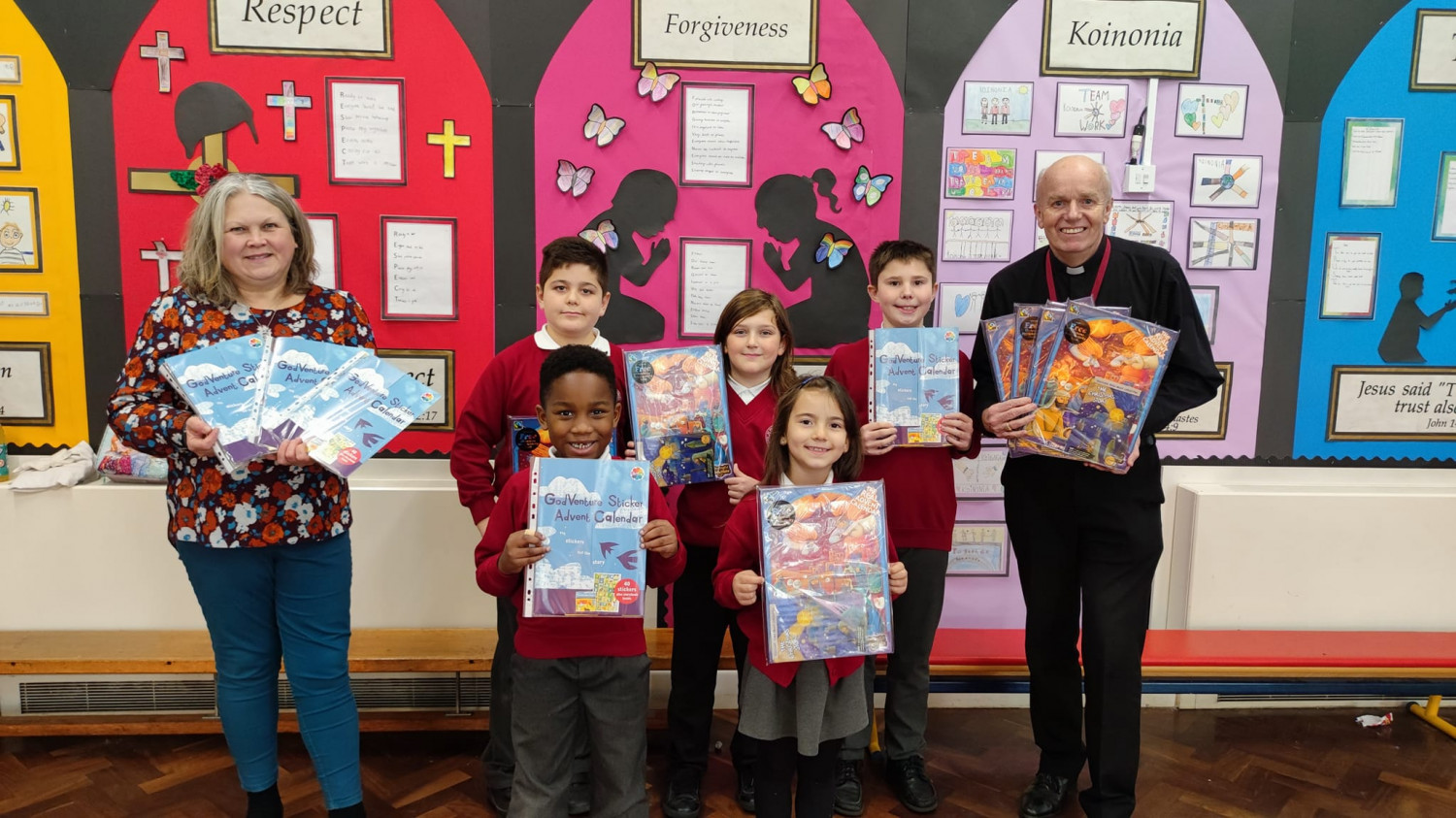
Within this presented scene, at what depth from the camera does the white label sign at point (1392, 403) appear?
3607 millimetres

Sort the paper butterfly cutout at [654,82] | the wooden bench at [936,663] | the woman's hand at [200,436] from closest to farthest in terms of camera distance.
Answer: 1. the woman's hand at [200,436]
2. the wooden bench at [936,663]
3. the paper butterfly cutout at [654,82]

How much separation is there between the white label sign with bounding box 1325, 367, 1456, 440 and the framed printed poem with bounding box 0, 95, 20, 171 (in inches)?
199

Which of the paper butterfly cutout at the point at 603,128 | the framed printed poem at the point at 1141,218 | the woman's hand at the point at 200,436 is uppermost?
the paper butterfly cutout at the point at 603,128

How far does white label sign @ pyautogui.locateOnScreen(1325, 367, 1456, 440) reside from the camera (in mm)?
3607

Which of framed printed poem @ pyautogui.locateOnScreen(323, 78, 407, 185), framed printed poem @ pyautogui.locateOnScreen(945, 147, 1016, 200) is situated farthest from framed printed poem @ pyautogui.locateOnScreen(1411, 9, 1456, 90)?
framed printed poem @ pyautogui.locateOnScreen(323, 78, 407, 185)

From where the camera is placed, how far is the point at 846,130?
3.39 metres

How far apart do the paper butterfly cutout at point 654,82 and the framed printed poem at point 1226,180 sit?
80.0 inches

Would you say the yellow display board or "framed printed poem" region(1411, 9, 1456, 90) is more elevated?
"framed printed poem" region(1411, 9, 1456, 90)

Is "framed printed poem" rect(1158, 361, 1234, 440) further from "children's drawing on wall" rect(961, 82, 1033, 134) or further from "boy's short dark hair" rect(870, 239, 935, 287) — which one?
"boy's short dark hair" rect(870, 239, 935, 287)

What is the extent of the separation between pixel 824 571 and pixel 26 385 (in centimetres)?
313

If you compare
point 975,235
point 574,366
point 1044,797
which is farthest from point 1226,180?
point 574,366

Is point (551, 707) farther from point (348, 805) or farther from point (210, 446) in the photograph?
point (210, 446)

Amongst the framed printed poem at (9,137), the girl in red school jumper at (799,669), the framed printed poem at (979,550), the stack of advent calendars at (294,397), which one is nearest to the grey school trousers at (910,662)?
the girl in red school jumper at (799,669)

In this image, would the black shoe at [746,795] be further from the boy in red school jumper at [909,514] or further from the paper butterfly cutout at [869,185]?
the paper butterfly cutout at [869,185]
